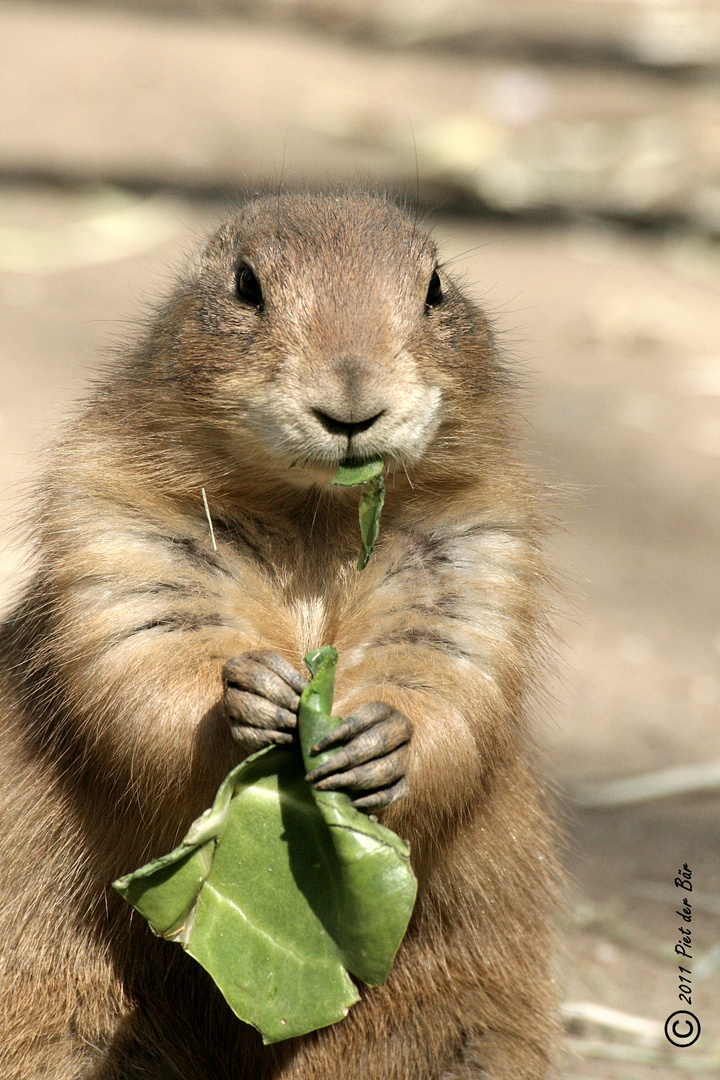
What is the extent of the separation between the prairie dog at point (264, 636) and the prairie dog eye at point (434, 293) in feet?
0.16

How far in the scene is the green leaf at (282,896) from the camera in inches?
146

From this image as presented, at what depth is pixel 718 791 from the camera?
259 inches

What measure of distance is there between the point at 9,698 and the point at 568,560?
425 cm

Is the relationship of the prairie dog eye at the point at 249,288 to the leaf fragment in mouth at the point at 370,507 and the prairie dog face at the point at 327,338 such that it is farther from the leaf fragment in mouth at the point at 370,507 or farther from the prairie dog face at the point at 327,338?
the leaf fragment in mouth at the point at 370,507

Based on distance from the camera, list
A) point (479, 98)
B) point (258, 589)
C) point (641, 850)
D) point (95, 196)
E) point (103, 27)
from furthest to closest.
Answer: point (103, 27) → point (479, 98) → point (95, 196) → point (641, 850) → point (258, 589)

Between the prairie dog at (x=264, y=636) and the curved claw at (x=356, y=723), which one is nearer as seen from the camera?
the curved claw at (x=356, y=723)

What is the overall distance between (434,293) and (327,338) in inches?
29.9

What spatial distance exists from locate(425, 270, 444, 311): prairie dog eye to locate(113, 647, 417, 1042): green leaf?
1293 mm

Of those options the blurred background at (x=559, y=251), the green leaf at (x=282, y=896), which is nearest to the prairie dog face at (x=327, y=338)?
the green leaf at (x=282, y=896)

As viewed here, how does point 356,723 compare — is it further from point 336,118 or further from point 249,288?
point 336,118

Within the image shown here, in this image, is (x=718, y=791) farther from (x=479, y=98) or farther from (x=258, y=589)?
(x=479, y=98)

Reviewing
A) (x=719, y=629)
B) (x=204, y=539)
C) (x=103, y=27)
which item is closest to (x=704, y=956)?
(x=719, y=629)

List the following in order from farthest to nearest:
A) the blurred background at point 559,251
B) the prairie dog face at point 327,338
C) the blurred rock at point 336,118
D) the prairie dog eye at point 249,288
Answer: the blurred rock at point 336,118 → the blurred background at point 559,251 → the prairie dog eye at point 249,288 → the prairie dog face at point 327,338

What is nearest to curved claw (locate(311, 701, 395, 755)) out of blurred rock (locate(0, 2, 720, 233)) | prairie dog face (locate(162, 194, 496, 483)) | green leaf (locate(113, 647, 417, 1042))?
green leaf (locate(113, 647, 417, 1042))
